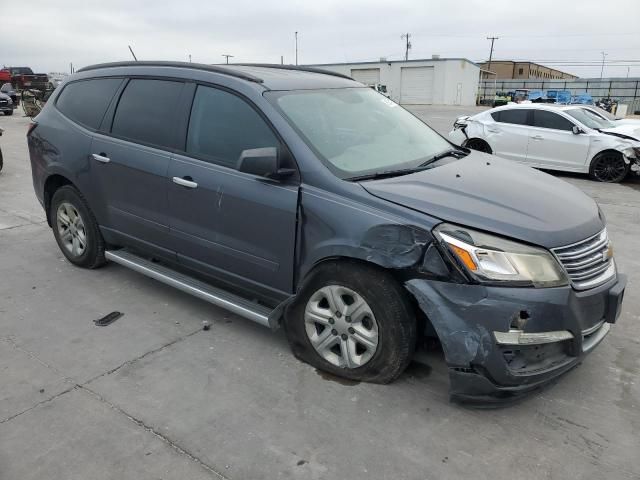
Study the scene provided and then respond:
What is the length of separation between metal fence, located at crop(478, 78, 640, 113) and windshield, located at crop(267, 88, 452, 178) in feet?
143

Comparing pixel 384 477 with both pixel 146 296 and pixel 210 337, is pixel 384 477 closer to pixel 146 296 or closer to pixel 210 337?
pixel 210 337

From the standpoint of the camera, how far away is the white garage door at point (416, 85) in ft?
167

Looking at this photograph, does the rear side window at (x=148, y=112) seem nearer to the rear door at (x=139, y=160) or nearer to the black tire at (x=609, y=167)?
the rear door at (x=139, y=160)

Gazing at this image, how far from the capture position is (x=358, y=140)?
3500mm

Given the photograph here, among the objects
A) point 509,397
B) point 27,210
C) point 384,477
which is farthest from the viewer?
point 27,210

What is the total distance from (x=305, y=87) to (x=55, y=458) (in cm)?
271

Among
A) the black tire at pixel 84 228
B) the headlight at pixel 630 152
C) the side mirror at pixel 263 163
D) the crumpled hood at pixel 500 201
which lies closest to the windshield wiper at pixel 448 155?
the crumpled hood at pixel 500 201

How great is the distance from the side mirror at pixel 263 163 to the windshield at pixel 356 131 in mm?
243

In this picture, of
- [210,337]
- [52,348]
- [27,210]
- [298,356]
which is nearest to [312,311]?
[298,356]

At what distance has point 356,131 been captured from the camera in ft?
11.8

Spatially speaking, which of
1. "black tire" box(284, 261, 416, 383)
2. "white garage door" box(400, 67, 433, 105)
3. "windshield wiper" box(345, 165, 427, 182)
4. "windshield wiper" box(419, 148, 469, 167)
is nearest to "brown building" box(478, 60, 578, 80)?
"white garage door" box(400, 67, 433, 105)

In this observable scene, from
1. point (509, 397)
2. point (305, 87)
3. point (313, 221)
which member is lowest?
point (509, 397)

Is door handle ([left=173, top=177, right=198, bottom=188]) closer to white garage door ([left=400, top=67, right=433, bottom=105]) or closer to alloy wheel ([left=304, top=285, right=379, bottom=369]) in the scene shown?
alloy wheel ([left=304, top=285, right=379, bottom=369])

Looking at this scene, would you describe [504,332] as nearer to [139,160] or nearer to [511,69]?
[139,160]
